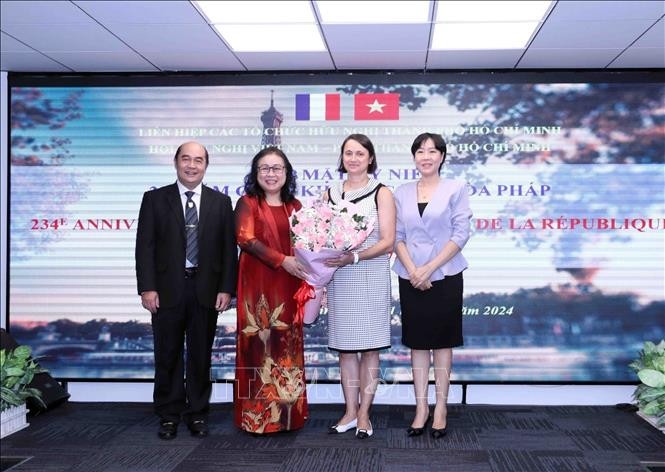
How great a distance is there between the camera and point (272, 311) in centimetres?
383

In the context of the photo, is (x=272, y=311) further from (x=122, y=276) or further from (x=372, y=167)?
(x=122, y=276)

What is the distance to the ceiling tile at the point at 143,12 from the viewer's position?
3.62 meters

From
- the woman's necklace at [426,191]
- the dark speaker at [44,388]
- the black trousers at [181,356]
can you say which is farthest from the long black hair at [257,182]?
the dark speaker at [44,388]

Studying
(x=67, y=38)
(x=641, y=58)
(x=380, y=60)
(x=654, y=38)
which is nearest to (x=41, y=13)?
(x=67, y=38)

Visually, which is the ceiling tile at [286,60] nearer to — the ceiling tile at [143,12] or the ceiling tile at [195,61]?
the ceiling tile at [195,61]

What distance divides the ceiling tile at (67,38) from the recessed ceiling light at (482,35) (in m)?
1.97

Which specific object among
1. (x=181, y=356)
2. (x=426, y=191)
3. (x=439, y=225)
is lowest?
(x=181, y=356)

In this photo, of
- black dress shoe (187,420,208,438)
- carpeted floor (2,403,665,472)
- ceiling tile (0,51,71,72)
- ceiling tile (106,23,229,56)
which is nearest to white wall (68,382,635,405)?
carpeted floor (2,403,665,472)

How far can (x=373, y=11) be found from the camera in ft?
12.2

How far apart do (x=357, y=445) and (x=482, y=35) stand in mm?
2468

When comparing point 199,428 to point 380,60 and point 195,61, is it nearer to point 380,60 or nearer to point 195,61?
point 195,61

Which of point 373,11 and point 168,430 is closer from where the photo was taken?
point 373,11

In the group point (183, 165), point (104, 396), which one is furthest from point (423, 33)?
point (104, 396)

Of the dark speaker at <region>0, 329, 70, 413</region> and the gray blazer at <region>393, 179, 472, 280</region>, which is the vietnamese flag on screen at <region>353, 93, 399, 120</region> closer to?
the gray blazer at <region>393, 179, 472, 280</region>
